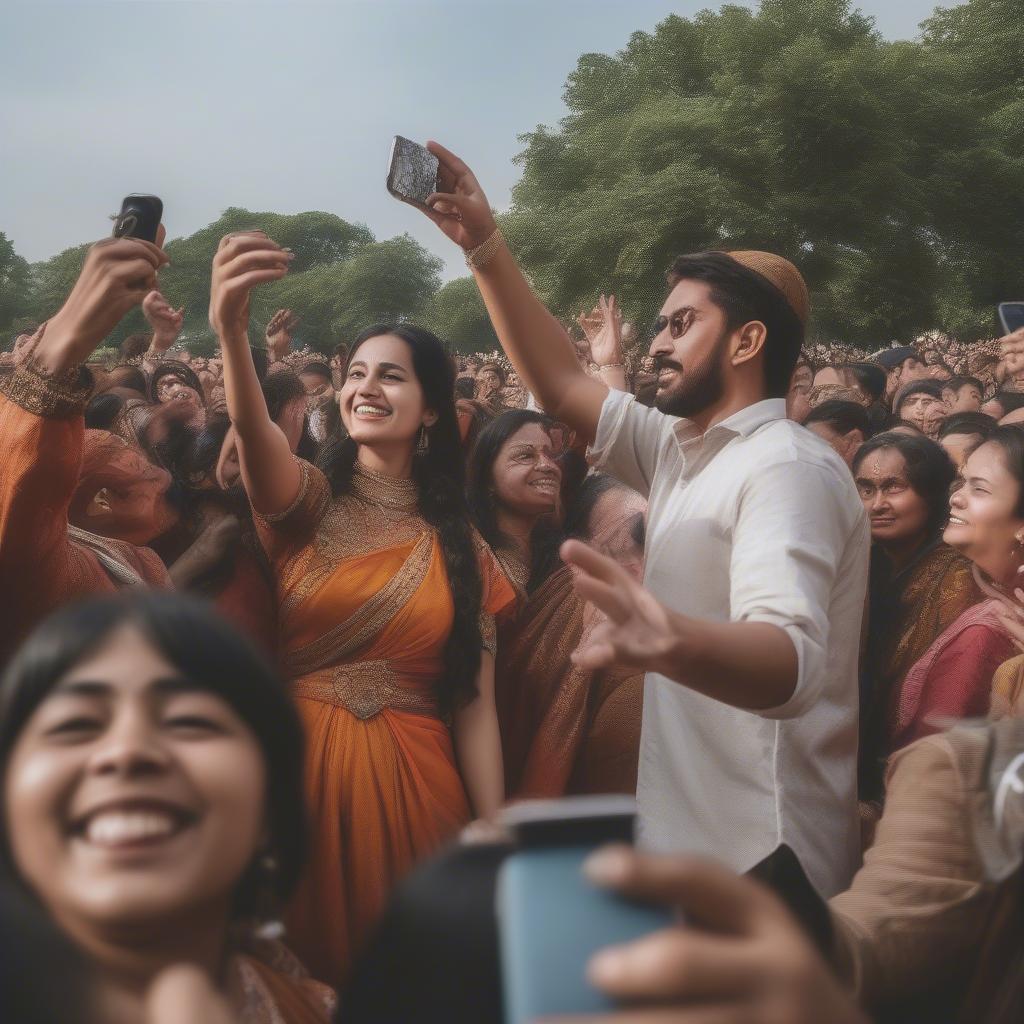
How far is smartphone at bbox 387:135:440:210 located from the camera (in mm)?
2457

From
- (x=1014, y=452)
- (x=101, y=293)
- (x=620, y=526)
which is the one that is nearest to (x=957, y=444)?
(x=1014, y=452)

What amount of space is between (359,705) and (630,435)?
837 millimetres

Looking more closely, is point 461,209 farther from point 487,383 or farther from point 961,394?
point 487,383

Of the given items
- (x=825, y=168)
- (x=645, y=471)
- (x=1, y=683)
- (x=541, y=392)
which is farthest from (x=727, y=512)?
(x=825, y=168)

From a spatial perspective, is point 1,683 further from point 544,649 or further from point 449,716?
point 544,649

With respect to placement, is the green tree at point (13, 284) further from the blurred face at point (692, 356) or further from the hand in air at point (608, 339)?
the blurred face at point (692, 356)

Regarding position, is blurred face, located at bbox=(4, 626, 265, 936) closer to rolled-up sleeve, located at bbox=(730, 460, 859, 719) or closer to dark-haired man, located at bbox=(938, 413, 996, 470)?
rolled-up sleeve, located at bbox=(730, 460, 859, 719)

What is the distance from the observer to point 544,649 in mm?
3277

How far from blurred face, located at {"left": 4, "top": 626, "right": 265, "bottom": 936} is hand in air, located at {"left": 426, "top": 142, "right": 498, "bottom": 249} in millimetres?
1657

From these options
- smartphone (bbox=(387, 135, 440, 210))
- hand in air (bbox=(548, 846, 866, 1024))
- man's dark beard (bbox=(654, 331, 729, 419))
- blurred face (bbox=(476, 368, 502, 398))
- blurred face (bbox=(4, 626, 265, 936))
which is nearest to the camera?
hand in air (bbox=(548, 846, 866, 1024))

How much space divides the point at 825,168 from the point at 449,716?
23981mm

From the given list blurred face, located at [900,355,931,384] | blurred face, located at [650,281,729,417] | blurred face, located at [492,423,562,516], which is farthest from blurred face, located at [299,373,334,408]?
blurred face, located at [650,281,729,417]

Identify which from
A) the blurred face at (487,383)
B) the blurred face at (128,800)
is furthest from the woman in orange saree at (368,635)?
the blurred face at (487,383)

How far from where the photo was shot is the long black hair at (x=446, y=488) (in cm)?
281
